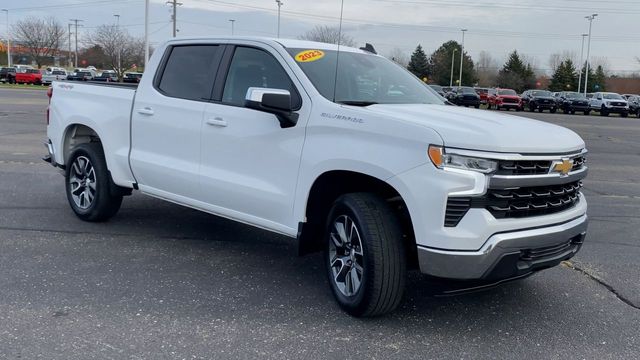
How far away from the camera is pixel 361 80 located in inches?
200

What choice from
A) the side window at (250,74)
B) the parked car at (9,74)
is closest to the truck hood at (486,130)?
the side window at (250,74)

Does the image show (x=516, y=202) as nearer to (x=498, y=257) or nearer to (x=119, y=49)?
(x=498, y=257)

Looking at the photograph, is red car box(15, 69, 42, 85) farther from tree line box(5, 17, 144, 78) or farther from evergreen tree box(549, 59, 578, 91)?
evergreen tree box(549, 59, 578, 91)

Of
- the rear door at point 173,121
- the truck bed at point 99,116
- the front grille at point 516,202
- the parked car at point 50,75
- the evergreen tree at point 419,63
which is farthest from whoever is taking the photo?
the evergreen tree at point 419,63

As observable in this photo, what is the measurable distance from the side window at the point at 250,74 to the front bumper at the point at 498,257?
1.88 meters

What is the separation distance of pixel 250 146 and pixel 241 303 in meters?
1.22

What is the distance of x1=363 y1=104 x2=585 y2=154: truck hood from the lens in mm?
3713

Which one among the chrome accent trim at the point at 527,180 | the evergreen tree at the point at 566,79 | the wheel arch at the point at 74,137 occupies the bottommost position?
the wheel arch at the point at 74,137

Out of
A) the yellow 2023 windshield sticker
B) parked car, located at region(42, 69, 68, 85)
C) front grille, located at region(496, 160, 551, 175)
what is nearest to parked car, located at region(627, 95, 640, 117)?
the yellow 2023 windshield sticker

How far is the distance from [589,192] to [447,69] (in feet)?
299

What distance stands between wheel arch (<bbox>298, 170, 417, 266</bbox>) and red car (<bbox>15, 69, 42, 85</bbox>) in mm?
61462

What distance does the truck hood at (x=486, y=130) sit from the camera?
371 centimetres

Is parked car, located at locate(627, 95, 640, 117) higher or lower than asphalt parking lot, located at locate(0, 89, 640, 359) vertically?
higher

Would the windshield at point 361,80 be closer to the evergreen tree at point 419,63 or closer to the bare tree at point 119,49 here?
the bare tree at point 119,49
